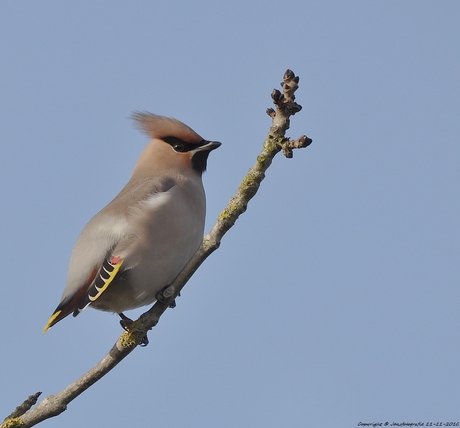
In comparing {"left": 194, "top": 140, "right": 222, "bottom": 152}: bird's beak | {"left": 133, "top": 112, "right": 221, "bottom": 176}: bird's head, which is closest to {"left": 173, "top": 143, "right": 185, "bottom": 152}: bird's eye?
{"left": 133, "top": 112, "right": 221, "bottom": 176}: bird's head

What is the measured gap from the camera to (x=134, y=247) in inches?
210

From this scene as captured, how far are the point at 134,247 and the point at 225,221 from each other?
1.46 m

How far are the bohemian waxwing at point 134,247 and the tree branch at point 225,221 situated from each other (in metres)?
1.00

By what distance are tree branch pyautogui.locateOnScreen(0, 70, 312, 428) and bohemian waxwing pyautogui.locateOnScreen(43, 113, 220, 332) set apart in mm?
996

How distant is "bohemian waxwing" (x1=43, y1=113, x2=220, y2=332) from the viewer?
5215 millimetres

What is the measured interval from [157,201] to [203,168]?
3.27 feet

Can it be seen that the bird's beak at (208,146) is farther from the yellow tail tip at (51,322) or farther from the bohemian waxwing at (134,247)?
the yellow tail tip at (51,322)

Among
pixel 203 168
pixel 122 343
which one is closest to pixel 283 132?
pixel 122 343

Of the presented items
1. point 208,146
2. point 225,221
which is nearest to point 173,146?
point 208,146

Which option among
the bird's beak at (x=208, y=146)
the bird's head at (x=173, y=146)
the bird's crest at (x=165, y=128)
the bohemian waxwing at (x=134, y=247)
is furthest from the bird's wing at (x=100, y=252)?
the bird's crest at (x=165, y=128)

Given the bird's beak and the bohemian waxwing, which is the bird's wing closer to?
the bohemian waxwing

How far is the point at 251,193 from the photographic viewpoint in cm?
405

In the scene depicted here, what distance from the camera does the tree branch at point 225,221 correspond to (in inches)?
148

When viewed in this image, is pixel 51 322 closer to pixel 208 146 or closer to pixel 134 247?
pixel 134 247
